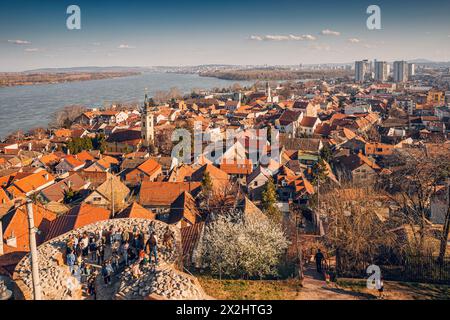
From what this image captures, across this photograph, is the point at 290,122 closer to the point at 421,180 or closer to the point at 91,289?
the point at 421,180

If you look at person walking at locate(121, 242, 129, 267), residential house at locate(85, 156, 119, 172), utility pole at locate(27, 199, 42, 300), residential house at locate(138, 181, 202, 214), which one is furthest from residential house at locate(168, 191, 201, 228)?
residential house at locate(85, 156, 119, 172)

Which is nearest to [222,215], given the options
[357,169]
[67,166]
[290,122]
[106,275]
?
[106,275]

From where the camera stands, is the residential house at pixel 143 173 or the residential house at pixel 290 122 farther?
the residential house at pixel 290 122

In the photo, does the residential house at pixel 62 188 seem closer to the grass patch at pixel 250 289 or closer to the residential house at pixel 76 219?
the residential house at pixel 76 219

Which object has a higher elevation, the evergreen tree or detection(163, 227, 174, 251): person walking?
detection(163, 227, 174, 251): person walking

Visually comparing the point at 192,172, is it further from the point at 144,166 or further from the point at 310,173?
the point at 310,173

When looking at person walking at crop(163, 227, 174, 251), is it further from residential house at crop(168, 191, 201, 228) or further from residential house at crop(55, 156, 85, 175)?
residential house at crop(55, 156, 85, 175)

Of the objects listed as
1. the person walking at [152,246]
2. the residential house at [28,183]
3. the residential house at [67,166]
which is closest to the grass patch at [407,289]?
the person walking at [152,246]
